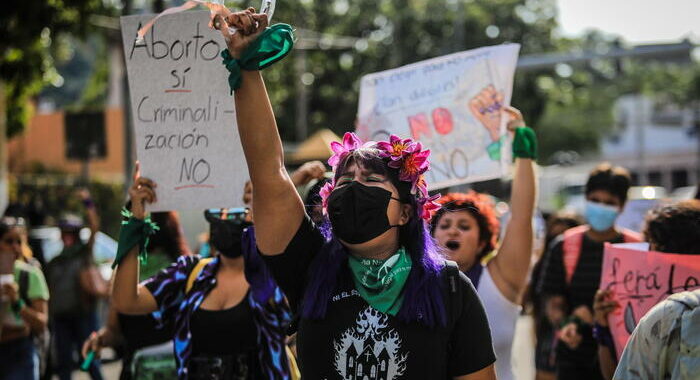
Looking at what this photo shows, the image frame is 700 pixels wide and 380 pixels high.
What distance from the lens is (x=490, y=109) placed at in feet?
16.5

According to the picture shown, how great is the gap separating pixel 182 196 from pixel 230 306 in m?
0.67

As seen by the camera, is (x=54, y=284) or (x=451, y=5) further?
(x=451, y=5)

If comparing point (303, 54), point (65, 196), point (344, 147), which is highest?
point (303, 54)

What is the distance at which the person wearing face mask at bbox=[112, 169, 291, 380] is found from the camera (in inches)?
170

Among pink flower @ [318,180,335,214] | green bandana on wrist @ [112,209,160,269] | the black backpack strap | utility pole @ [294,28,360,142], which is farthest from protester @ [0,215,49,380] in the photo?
utility pole @ [294,28,360,142]

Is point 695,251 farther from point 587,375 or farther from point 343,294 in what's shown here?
point 587,375

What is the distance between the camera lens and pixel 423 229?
2939mm

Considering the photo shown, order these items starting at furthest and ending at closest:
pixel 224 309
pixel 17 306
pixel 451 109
Result: pixel 17 306 < pixel 451 109 < pixel 224 309

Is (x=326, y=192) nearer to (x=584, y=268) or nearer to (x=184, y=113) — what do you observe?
(x=184, y=113)

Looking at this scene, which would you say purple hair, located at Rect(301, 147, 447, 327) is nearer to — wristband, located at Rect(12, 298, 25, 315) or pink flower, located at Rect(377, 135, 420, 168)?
pink flower, located at Rect(377, 135, 420, 168)

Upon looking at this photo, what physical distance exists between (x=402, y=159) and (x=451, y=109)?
2.36m

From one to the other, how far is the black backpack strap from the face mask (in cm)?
367

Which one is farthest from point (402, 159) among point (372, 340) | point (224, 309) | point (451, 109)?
point (451, 109)

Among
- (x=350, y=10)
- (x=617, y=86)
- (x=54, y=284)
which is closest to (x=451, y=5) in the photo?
(x=350, y=10)
